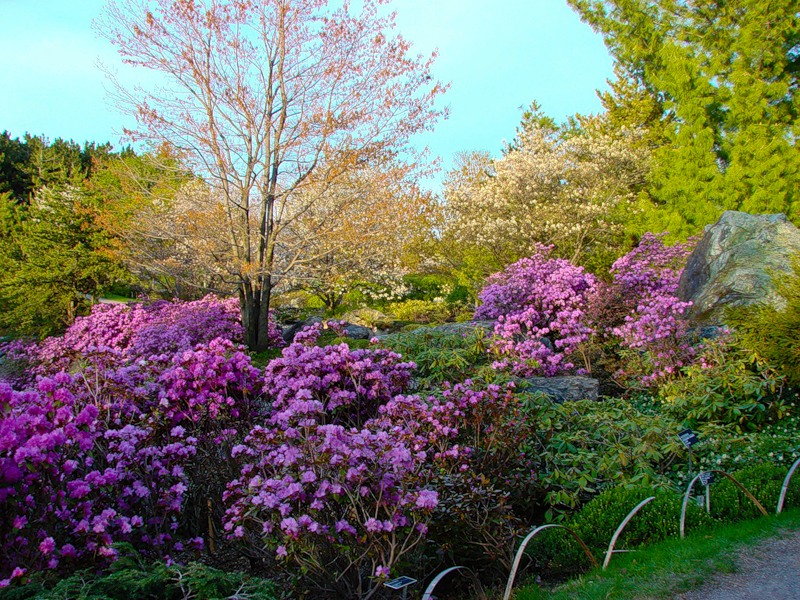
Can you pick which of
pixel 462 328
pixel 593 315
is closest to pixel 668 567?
pixel 462 328

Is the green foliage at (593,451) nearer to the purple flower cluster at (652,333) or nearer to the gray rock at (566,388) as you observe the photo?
the gray rock at (566,388)

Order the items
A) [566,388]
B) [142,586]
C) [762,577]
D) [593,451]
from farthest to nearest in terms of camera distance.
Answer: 1. [566,388]
2. [593,451]
3. [762,577]
4. [142,586]

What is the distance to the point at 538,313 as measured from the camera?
10.3m

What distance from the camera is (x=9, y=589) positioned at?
7.64 ft

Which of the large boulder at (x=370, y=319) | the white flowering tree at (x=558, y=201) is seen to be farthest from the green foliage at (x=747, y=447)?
the white flowering tree at (x=558, y=201)

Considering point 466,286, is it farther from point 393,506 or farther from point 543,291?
point 393,506

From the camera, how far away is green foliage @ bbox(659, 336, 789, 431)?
589 centimetres

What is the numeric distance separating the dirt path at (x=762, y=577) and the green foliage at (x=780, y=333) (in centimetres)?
291

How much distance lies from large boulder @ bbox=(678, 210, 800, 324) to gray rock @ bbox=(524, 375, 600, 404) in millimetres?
2580

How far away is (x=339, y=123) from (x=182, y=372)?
6437 mm

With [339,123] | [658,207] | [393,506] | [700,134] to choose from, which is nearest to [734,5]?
[700,134]

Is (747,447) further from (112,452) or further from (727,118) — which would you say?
(727,118)

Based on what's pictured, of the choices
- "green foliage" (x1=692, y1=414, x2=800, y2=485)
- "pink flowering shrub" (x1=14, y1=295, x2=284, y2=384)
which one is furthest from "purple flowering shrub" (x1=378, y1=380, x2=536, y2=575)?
"pink flowering shrub" (x1=14, y1=295, x2=284, y2=384)

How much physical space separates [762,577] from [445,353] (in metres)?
4.59
